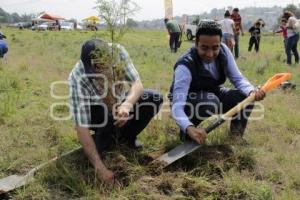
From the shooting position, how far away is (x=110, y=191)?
120 inches

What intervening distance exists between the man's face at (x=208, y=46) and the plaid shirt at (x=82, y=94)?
0.61 m

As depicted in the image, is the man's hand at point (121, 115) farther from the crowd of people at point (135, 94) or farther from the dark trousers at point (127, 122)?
the dark trousers at point (127, 122)

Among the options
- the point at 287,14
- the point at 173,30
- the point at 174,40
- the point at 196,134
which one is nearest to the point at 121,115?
the point at 196,134

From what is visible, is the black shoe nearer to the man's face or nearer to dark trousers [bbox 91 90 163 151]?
dark trousers [bbox 91 90 163 151]

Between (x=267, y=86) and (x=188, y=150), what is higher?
(x=267, y=86)

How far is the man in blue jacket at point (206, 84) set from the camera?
3.55 m

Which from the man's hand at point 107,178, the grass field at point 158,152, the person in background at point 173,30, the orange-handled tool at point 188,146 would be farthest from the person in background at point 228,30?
the man's hand at point 107,178

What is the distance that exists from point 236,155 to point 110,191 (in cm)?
110

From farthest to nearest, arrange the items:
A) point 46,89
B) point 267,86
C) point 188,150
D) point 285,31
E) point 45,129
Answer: point 285,31 < point 46,89 < point 45,129 < point 267,86 < point 188,150

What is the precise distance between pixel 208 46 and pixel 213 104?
53cm

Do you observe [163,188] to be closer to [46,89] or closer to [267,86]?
[267,86]

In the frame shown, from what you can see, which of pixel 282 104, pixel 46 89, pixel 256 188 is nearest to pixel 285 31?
pixel 282 104

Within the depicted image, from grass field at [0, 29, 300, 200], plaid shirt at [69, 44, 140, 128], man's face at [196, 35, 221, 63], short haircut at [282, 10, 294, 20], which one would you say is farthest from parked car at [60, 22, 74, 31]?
plaid shirt at [69, 44, 140, 128]

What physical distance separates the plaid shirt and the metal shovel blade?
0.62m
